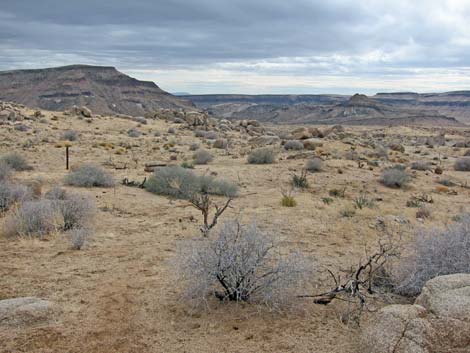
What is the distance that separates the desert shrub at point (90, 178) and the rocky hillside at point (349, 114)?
100844 millimetres

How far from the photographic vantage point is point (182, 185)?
42.7 feet

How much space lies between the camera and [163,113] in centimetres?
5259

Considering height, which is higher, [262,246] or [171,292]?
[262,246]

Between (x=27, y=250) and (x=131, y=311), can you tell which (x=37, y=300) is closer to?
(x=131, y=311)

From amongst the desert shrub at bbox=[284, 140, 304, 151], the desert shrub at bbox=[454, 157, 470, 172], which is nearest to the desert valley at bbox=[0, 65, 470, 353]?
the desert shrub at bbox=[454, 157, 470, 172]

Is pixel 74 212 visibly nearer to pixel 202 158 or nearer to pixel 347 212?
pixel 347 212

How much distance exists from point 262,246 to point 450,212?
854 centimetres

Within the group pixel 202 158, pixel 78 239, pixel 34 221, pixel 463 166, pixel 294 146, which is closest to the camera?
pixel 78 239

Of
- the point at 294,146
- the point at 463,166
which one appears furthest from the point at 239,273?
the point at 294,146

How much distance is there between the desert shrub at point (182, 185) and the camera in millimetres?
12750

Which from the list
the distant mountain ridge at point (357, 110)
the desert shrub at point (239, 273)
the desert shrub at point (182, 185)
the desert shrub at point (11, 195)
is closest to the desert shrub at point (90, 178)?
the desert shrub at point (182, 185)

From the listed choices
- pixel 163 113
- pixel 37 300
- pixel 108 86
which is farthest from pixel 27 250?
pixel 108 86

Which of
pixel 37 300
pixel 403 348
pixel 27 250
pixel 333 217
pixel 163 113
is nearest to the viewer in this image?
pixel 403 348

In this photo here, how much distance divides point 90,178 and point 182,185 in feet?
8.72
